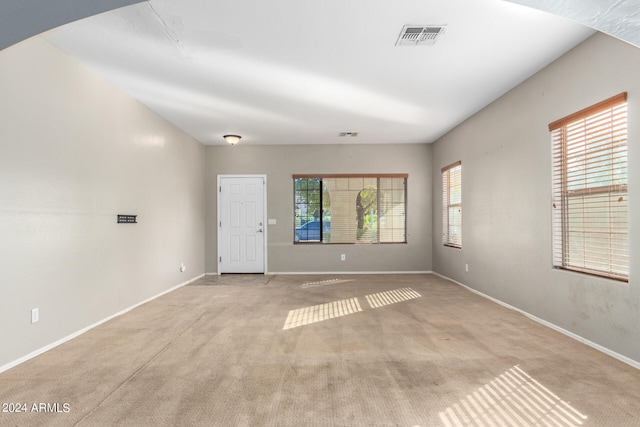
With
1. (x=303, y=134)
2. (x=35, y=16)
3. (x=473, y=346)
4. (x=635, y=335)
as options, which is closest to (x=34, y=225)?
(x=35, y=16)

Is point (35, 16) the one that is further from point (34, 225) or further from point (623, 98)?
point (623, 98)

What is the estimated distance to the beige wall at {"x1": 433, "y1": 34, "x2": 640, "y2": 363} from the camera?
8.80 ft

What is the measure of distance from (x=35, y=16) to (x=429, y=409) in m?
2.72

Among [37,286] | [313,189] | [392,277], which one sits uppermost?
[313,189]

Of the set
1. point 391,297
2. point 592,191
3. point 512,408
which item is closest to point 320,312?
point 391,297

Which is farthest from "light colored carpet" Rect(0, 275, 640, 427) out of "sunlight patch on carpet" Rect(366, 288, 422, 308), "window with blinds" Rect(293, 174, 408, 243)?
"window with blinds" Rect(293, 174, 408, 243)

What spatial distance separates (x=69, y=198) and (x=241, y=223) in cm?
403

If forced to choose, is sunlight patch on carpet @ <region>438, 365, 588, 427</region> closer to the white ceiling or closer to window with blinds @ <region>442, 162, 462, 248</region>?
the white ceiling

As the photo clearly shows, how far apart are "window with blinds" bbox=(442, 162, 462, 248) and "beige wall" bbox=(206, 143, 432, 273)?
666 millimetres

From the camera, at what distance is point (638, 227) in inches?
101

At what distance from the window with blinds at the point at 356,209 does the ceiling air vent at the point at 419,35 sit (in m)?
4.23

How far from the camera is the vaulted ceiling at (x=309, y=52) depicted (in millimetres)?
2617

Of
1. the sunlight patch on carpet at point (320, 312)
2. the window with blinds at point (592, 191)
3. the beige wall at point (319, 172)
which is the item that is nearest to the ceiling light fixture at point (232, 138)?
the beige wall at point (319, 172)

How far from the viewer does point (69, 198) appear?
3.33m
